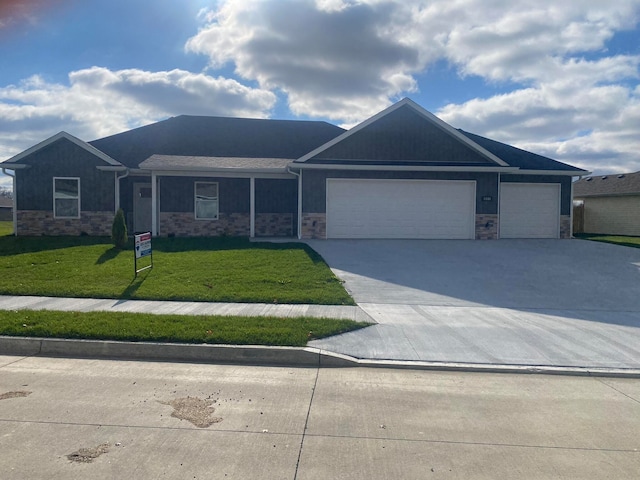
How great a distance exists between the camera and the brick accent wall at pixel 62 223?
19.0m

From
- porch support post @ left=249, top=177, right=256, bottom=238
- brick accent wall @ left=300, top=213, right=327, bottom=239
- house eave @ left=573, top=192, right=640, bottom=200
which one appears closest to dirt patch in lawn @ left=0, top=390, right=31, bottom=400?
brick accent wall @ left=300, top=213, right=327, bottom=239

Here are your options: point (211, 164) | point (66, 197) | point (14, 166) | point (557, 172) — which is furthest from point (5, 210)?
point (557, 172)

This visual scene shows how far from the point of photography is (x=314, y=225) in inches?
701

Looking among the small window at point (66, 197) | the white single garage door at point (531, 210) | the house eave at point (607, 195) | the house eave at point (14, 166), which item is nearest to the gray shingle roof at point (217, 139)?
the small window at point (66, 197)

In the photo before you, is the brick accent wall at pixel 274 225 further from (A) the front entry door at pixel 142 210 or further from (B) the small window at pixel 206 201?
(A) the front entry door at pixel 142 210

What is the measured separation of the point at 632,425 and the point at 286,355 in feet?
12.6

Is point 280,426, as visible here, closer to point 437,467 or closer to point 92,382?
point 437,467

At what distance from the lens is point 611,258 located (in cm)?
1492

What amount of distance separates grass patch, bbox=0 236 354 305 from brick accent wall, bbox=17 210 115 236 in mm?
3195

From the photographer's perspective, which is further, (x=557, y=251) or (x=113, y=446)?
(x=557, y=251)

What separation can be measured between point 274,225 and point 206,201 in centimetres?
300

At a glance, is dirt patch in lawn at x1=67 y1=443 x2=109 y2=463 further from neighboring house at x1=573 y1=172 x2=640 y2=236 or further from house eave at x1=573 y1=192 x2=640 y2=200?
house eave at x1=573 y1=192 x2=640 y2=200

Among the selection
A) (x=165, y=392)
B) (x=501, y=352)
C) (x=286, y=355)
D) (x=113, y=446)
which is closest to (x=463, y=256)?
(x=501, y=352)

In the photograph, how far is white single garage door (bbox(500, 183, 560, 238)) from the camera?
19.5 m
